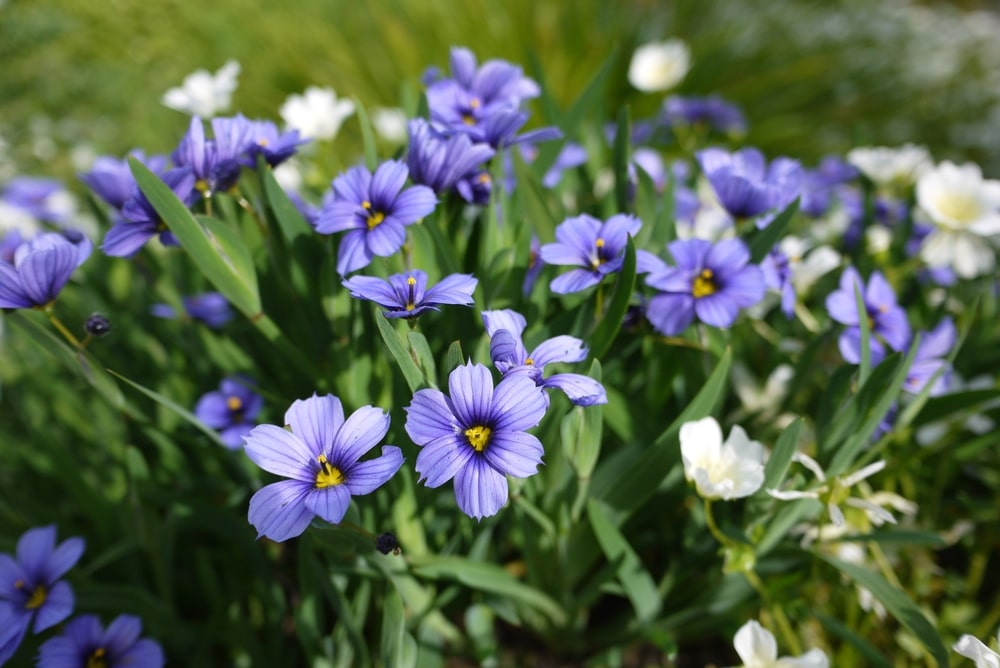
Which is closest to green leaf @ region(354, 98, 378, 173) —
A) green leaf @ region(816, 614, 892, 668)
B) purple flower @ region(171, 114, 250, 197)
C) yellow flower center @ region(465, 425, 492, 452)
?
purple flower @ region(171, 114, 250, 197)

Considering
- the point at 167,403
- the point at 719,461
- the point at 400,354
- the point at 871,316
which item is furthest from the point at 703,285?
the point at 167,403

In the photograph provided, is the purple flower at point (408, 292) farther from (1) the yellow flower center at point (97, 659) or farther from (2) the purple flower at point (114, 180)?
(1) the yellow flower center at point (97, 659)

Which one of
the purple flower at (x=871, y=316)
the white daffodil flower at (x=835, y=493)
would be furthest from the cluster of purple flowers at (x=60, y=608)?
the purple flower at (x=871, y=316)

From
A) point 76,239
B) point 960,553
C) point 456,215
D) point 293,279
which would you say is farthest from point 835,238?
point 76,239

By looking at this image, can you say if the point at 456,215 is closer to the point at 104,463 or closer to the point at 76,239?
the point at 76,239

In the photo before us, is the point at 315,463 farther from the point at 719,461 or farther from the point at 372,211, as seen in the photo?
the point at 719,461

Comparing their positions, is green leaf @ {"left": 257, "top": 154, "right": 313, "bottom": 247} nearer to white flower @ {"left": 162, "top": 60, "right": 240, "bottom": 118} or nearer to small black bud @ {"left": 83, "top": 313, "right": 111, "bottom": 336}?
small black bud @ {"left": 83, "top": 313, "right": 111, "bottom": 336}

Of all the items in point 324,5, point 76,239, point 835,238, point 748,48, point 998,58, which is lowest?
point 998,58
